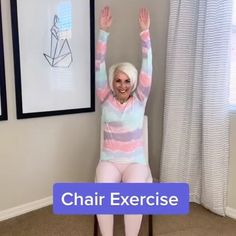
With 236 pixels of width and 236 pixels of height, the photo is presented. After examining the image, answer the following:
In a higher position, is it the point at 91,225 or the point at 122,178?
the point at 122,178

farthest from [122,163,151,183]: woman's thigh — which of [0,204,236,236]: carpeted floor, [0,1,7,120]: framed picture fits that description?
[0,1,7,120]: framed picture

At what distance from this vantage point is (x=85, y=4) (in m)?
2.16

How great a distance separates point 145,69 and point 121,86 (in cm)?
19

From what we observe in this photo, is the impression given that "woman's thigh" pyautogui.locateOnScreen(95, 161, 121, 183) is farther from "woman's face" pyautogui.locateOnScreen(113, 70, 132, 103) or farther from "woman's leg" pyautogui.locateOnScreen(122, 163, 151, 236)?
"woman's face" pyautogui.locateOnScreen(113, 70, 132, 103)

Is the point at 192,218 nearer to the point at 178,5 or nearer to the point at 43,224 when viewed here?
the point at 43,224

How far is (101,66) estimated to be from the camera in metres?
1.92

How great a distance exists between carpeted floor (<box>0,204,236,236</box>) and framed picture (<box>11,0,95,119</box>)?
74 centimetres

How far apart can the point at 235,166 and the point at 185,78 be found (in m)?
0.74

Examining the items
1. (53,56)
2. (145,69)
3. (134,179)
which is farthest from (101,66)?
(134,179)

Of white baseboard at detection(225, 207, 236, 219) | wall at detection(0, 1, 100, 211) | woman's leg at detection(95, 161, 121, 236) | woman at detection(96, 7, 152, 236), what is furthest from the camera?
white baseboard at detection(225, 207, 236, 219)

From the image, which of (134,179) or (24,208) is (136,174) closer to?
(134,179)

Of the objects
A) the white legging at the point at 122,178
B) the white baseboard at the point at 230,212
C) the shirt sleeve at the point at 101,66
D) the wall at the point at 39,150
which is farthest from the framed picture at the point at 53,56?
the white baseboard at the point at 230,212

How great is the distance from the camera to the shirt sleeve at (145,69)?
187 centimetres

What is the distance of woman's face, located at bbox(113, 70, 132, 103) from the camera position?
1.90m
